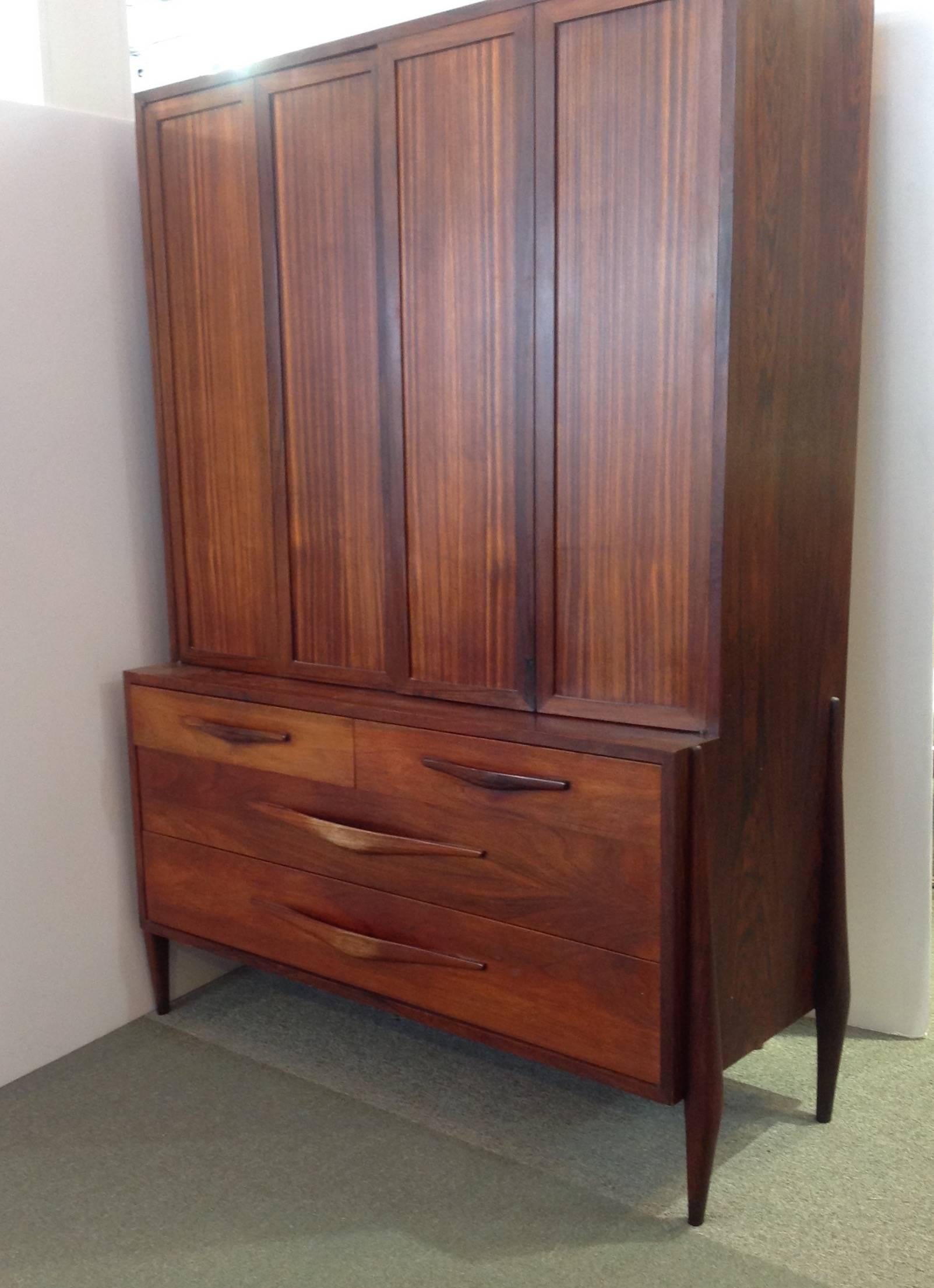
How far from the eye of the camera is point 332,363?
85.9 inches

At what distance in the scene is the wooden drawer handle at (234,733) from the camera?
226 cm

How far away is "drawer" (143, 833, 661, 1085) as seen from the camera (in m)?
1.85

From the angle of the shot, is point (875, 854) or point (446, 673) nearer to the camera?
point (446, 673)

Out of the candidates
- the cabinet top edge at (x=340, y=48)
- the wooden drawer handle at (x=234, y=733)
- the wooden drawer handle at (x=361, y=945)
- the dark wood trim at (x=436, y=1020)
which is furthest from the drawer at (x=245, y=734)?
the cabinet top edge at (x=340, y=48)

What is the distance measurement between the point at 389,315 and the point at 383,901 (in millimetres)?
1018

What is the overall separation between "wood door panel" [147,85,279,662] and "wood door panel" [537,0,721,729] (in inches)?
25.9

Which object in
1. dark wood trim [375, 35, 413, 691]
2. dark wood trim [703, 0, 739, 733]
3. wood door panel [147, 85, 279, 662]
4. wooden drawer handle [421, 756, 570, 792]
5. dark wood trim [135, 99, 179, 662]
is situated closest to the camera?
dark wood trim [703, 0, 739, 733]

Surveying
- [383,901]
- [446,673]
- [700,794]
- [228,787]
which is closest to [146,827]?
[228,787]

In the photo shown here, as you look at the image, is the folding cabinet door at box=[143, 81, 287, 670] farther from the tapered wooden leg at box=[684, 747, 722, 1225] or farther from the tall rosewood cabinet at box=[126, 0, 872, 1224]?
the tapered wooden leg at box=[684, 747, 722, 1225]

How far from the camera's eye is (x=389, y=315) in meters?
2.07

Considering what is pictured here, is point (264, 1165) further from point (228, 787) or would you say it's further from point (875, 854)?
point (875, 854)

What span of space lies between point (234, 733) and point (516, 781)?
2.21 ft

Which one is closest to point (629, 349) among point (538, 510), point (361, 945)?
point (538, 510)

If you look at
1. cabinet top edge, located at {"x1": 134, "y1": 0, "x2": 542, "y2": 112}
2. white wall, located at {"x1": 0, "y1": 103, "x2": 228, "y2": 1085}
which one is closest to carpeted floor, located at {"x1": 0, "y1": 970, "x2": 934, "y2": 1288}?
white wall, located at {"x1": 0, "y1": 103, "x2": 228, "y2": 1085}
